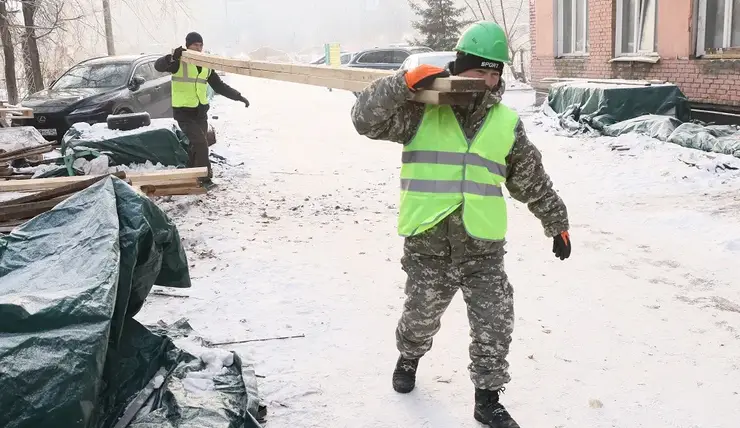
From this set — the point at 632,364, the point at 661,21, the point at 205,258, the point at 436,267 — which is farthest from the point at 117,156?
the point at 661,21

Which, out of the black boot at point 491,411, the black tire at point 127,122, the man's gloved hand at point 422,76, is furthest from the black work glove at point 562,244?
the black tire at point 127,122

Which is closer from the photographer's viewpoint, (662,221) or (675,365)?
(675,365)

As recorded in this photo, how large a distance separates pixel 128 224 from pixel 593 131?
31.6 ft

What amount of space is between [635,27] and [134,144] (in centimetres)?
949

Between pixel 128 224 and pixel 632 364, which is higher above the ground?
pixel 128 224

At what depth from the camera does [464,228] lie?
293 centimetres

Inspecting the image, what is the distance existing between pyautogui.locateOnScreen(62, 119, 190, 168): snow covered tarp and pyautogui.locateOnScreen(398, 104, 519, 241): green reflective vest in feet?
16.9

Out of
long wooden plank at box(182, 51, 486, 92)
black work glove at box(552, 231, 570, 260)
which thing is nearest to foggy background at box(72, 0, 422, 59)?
long wooden plank at box(182, 51, 486, 92)

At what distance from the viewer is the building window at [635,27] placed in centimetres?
1195

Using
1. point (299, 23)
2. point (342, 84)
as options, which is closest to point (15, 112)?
point (342, 84)

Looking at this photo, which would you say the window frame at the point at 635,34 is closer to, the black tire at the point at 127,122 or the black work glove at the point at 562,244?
the black tire at the point at 127,122

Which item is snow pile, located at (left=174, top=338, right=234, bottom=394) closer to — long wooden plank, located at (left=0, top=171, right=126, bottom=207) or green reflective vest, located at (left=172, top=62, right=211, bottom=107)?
long wooden plank, located at (left=0, top=171, right=126, bottom=207)

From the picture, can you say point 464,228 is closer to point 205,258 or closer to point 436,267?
point 436,267

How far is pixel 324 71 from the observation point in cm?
429
